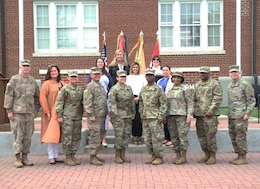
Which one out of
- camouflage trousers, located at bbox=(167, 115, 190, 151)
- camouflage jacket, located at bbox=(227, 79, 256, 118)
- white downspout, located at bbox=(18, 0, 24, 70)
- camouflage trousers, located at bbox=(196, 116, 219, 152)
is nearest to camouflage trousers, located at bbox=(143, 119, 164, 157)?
camouflage trousers, located at bbox=(167, 115, 190, 151)

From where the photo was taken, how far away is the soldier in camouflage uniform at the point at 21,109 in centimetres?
740

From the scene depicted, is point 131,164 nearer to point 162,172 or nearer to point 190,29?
point 162,172

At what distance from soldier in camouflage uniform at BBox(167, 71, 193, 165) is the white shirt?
0.85 metres

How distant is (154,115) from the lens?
7.38m

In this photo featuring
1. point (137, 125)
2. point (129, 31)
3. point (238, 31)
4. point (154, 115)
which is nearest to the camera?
point (154, 115)

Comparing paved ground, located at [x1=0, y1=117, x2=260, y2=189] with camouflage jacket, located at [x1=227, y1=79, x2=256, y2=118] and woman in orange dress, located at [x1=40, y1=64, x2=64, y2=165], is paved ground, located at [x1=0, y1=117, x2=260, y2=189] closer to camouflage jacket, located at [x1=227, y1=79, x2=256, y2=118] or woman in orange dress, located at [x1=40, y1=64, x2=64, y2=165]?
woman in orange dress, located at [x1=40, y1=64, x2=64, y2=165]

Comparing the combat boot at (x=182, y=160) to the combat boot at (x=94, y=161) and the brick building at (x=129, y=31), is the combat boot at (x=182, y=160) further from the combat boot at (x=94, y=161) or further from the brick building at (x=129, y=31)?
the brick building at (x=129, y=31)

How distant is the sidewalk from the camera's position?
603 centimetres

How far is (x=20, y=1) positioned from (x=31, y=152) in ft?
31.8

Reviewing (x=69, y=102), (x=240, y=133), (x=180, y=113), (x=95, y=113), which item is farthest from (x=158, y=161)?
(x=69, y=102)

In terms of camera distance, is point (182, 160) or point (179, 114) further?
point (182, 160)

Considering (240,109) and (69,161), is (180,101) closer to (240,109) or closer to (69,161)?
(240,109)

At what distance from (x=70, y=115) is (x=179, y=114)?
87.8 inches

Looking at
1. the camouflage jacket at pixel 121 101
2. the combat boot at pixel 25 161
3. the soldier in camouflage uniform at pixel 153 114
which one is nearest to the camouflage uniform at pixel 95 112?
the camouflage jacket at pixel 121 101
